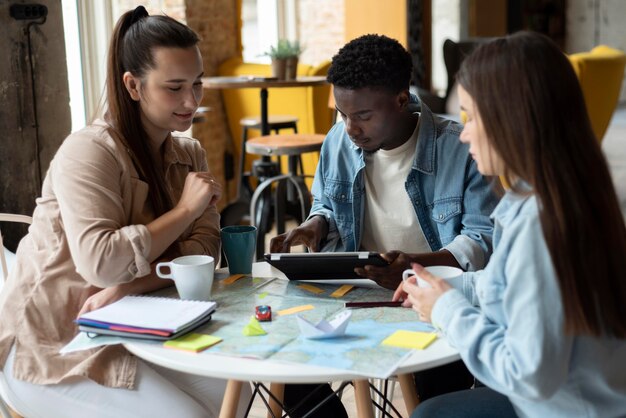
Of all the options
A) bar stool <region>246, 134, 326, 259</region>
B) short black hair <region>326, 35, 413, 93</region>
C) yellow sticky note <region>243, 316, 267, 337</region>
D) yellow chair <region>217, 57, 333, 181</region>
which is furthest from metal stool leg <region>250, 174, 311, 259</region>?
yellow sticky note <region>243, 316, 267, 337</region>

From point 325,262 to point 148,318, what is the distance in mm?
399

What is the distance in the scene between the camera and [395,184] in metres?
2.18

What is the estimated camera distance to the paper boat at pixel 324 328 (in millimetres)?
1485

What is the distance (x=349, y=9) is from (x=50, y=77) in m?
4.41

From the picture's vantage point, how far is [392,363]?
4.54 ft

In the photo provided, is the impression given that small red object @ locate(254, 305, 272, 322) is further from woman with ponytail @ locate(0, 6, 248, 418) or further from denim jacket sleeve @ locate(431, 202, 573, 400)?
denim jacket sleeve @ locate(431, 202, 573, 400)

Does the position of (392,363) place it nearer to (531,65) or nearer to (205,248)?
(531,65)

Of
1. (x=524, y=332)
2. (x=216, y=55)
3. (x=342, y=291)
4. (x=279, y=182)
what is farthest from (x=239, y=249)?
(x=216, y=55)

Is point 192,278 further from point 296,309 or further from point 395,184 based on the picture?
point 395,184

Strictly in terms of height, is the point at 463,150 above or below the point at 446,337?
above

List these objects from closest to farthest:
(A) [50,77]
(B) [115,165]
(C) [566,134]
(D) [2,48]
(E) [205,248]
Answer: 1. (C) [566,134]
2. (B) [115,165]
3. (E) [205,248]
4. (D) [2,48]
5. (A) [50,77]

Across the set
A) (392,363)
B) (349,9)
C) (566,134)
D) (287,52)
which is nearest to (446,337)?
(392,363)

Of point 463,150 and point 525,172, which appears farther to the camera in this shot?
point 463,150

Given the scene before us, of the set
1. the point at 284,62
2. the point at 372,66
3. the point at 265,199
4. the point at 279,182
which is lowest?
the point at 265,199
